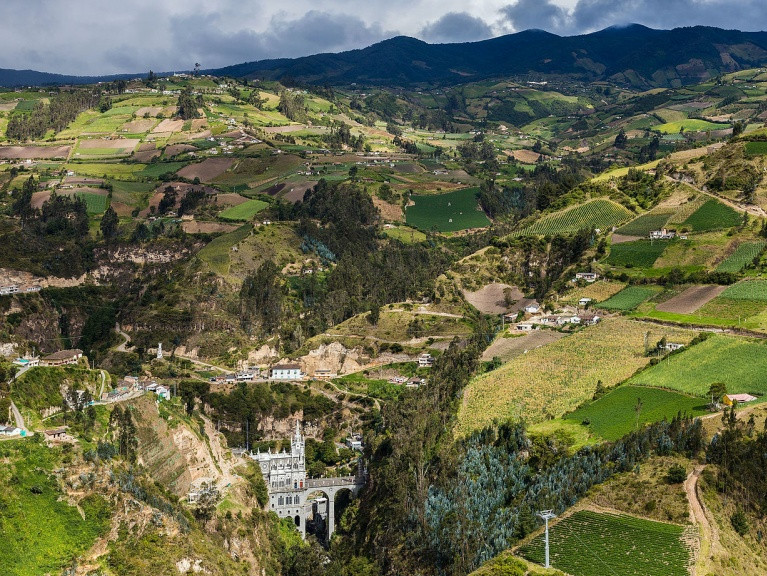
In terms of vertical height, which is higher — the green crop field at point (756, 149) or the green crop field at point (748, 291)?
the green crop field at point (756, 149)

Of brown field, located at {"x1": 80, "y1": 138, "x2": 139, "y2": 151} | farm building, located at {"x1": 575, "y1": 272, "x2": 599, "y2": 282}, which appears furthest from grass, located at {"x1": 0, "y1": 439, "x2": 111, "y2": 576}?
brown field, located at {"x1": 80, "y1": 138, "x2": 139, "y2": 151}

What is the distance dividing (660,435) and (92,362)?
231ft

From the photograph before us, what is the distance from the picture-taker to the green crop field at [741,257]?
96250mm

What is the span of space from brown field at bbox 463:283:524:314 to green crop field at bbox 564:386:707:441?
44.2m

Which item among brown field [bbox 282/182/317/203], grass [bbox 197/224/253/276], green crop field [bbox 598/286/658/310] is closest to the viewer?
green crop field [bbox 598/286/658/310]

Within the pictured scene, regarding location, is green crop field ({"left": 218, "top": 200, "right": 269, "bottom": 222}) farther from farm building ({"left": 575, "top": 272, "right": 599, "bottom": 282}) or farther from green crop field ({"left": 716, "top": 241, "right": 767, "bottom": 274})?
green crop field ({"left": 716, "top": 241, "right": 767, "bottom": 274})

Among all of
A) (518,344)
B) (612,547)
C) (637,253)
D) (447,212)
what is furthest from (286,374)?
(447,212)

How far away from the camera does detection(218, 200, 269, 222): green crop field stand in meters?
152

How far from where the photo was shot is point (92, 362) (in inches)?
4336

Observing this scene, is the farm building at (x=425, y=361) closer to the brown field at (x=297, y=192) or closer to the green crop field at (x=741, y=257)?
the green crop field at (x=741, y=257)

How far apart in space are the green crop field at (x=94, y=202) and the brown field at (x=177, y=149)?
27.8 meters

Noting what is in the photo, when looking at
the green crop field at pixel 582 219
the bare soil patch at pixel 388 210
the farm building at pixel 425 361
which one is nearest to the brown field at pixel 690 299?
the farm building at pixel 425 361

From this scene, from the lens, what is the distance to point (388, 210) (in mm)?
165250

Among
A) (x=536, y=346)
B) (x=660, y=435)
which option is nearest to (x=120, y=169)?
(x=536, y=346)
